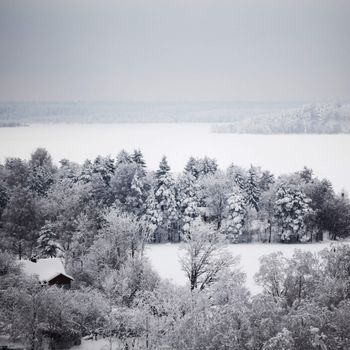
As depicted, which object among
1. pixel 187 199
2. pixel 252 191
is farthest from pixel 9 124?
pixel 252 191

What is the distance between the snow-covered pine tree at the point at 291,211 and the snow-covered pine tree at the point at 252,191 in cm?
503

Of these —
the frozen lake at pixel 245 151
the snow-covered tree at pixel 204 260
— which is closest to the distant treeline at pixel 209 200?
the frozen lake at pixel 245 151

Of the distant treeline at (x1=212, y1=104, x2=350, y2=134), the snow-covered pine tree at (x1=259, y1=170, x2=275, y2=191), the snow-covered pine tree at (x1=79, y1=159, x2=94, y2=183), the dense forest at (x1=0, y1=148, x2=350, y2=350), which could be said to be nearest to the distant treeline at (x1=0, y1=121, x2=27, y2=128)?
the dense forest at (x1=0, y1=148, x2=350, y2=350)

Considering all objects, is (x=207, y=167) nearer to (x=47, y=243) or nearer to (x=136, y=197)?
(x=136, y=197)

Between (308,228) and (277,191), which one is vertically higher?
(277,191)

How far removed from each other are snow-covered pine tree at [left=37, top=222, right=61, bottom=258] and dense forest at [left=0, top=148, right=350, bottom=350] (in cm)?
13

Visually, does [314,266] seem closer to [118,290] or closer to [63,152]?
[118,290]

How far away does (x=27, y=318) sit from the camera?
26.4 metres

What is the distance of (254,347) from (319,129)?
17068 centimetres

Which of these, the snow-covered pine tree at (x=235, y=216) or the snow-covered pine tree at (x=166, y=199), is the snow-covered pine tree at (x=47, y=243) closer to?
the snow-covered pine tree at (x=166, y=199)

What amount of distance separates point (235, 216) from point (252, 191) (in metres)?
7.51

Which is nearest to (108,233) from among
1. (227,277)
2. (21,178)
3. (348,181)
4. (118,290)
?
(118,290)

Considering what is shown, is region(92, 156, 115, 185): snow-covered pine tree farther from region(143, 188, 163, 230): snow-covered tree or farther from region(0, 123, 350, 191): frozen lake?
region(0, 123, 350, 191): frozen lake

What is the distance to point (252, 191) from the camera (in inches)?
2717
